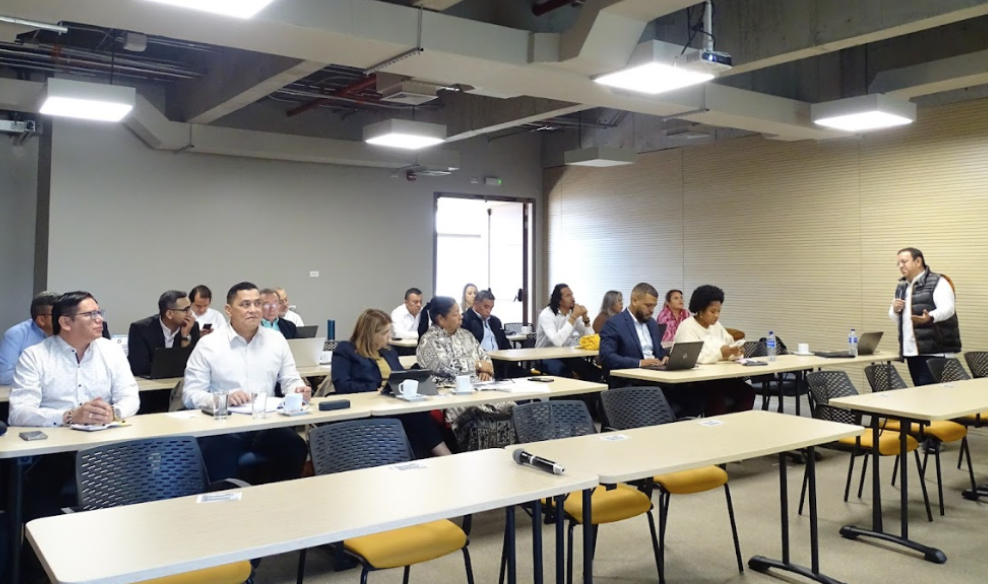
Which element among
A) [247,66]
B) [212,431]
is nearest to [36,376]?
[212,431]

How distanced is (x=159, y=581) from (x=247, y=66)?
229 inches

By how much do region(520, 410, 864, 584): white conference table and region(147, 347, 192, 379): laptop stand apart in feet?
10.1

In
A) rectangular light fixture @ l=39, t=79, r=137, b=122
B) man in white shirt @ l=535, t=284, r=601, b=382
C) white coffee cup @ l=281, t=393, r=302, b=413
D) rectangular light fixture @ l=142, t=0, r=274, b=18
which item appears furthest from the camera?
man in white shirt @ l=535, t=284, r=601, b=382

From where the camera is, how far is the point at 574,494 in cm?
331

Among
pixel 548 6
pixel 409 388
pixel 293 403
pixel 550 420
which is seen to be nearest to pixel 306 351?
pixel 409 388

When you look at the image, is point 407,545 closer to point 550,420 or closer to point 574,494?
point 574,494

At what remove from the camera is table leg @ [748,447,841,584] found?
356cm

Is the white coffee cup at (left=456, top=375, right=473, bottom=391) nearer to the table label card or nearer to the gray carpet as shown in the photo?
the gray carpet

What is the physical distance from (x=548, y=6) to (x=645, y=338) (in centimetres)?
287

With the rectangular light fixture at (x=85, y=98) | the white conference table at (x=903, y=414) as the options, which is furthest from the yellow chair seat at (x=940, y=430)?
the rectangular light fixture at (x=85, y=98)

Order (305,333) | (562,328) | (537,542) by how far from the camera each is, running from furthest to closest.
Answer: (562,328) < (305,333) < (537,542)

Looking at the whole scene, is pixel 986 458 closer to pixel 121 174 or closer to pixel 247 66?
pixel 247 66

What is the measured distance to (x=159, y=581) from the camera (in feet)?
8.11

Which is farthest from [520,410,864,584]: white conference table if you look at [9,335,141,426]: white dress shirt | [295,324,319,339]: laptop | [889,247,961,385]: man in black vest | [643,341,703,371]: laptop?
[295,324,319,339]: laptop
